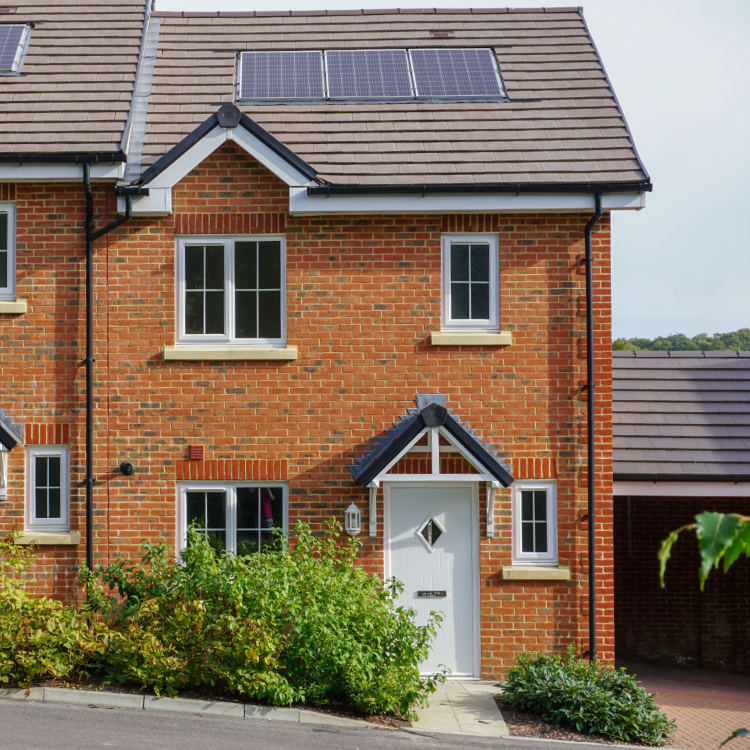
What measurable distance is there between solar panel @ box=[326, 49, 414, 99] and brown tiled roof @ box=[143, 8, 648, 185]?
0.79ft

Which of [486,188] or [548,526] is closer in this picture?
[486,188]

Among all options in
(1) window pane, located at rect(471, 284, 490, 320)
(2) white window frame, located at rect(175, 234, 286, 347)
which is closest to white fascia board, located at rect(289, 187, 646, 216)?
(2) white window frame, located at rect(175, 234, 286, 347)

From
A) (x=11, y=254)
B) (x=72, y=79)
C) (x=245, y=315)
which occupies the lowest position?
(x=245, y=315)

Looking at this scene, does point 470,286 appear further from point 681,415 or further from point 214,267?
point 681,415

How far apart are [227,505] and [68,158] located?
175 inches

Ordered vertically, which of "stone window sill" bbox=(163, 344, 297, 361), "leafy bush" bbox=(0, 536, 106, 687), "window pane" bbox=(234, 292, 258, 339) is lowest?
"leafy bush" bbox=(0, 536, 106, 687)

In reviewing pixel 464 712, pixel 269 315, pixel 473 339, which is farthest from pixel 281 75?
pixel 464 712

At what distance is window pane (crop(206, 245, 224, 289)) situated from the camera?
35.8 ft

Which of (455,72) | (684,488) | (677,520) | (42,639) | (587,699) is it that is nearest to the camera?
(42,639)

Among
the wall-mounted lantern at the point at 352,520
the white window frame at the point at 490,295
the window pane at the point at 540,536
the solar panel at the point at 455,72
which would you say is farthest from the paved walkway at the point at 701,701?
the solar panel at the point at 455,72

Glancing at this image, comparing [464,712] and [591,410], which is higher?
[591,410]

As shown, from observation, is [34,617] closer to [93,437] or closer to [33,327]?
[93,437]

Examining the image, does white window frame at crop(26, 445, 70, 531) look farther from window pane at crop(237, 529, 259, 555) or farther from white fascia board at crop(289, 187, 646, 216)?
white fascia board at crop(289, 187, 646, 216)

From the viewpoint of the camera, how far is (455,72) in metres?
12.8
